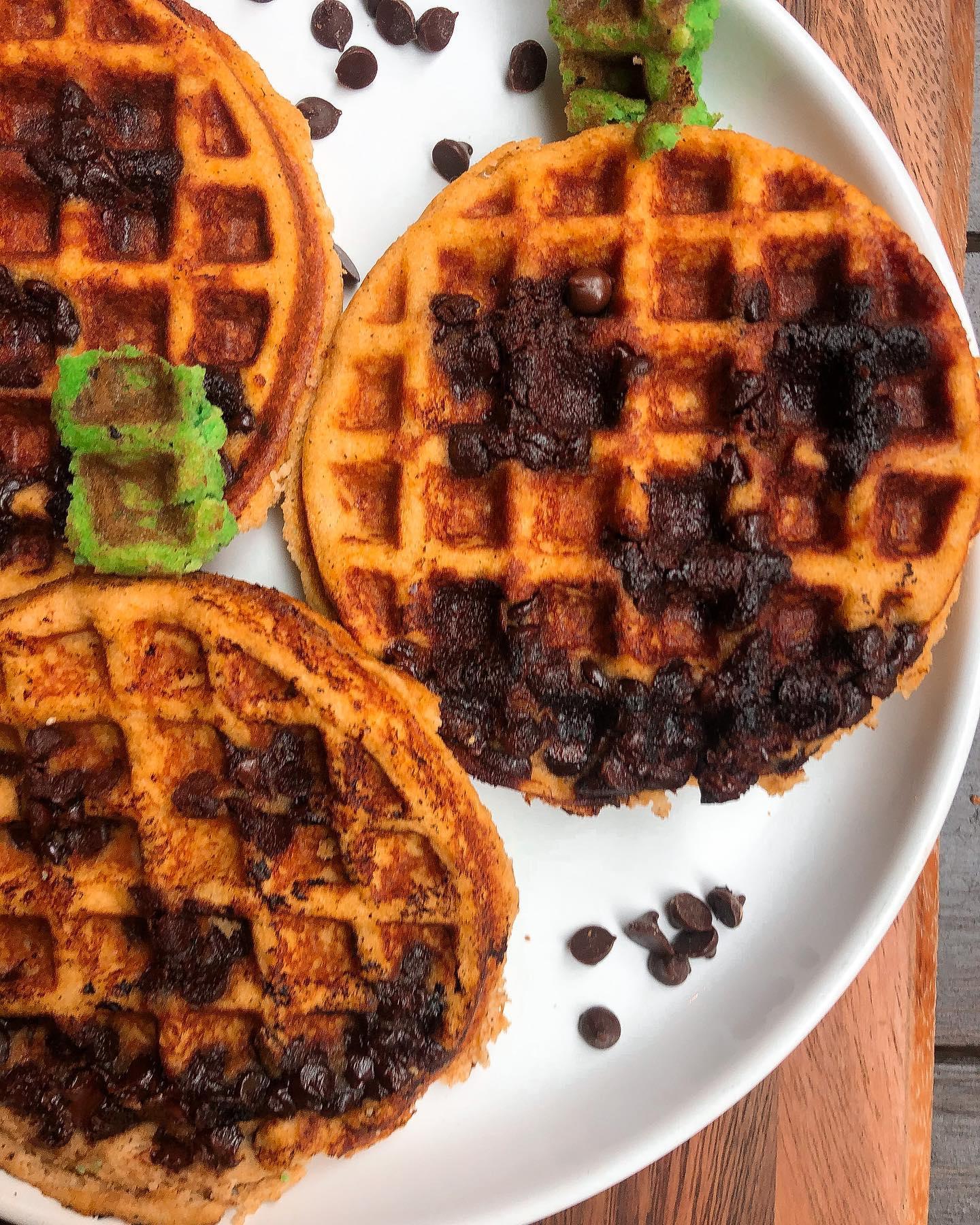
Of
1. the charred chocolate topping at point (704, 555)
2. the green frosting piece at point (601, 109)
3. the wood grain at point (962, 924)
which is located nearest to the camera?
the charred chocolate topping at point (704, 555)

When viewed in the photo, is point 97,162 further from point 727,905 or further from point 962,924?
point 962,924

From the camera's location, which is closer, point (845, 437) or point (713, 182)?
point (845, 437)

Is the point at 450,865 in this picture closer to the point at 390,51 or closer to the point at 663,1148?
the point at 663,1148

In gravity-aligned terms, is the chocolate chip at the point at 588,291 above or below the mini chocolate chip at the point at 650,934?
above

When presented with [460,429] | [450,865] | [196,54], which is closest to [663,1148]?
[450,865]

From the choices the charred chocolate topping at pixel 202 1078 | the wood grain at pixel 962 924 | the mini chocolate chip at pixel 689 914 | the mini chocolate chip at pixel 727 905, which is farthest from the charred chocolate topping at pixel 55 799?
the wood grain at pixel 962 924

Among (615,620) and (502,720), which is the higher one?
(615,620)

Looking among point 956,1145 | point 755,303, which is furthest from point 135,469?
point 956,1145

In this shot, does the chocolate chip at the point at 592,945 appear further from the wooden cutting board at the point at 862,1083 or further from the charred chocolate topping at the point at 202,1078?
the wooden cutting board at the point at 862,1083
